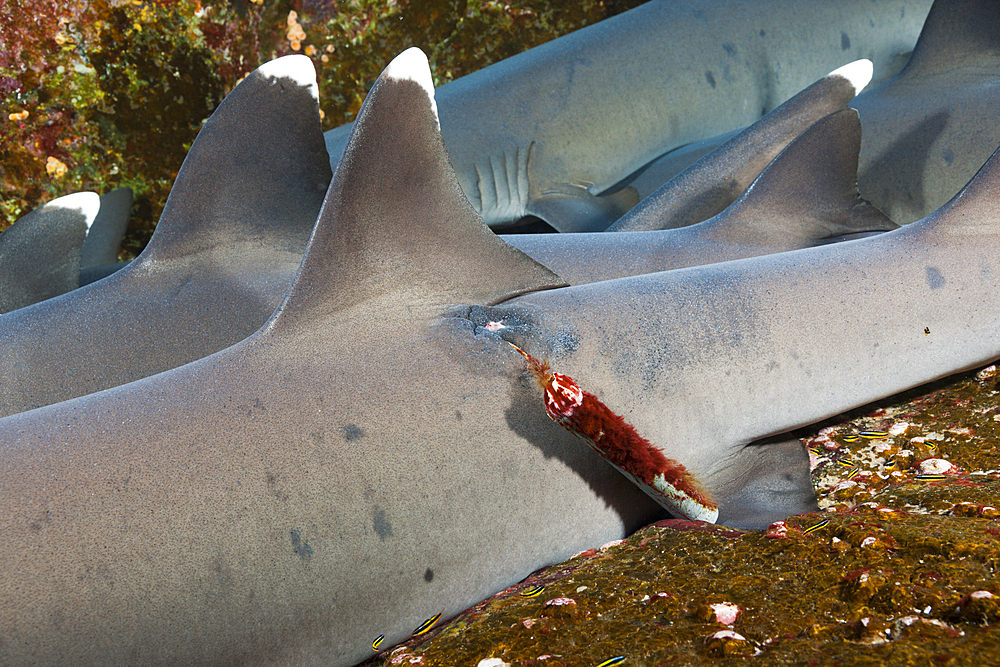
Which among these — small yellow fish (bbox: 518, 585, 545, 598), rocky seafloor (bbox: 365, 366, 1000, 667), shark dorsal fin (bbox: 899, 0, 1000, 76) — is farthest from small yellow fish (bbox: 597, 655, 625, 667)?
shark dorsal fin (bbox: 899, 0, 1000, 76)

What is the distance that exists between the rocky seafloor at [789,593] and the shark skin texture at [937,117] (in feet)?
4.77

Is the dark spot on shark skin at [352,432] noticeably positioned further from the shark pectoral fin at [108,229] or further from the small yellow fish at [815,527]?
the shark pectoral fin at [108,229]

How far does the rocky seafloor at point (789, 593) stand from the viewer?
2.76 feet

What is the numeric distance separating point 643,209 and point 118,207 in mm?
2267

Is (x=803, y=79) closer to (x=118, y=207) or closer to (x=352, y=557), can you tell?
(x=118, y=207)

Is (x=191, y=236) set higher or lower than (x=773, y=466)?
higher

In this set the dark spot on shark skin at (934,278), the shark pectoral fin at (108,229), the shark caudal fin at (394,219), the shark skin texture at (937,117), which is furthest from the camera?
the shark pectoral fin at (108,229)

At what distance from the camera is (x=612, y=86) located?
3480 mm

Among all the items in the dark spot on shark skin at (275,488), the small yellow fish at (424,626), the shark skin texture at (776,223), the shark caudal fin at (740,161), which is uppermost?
the shark caudal fin at (740,161)

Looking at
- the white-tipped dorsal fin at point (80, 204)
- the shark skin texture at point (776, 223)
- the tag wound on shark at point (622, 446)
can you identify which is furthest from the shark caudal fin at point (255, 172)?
the tag wound on shark at point (622, 446)

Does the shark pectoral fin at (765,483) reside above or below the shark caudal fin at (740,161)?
below

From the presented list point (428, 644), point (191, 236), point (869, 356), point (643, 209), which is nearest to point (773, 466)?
point (869, 356)

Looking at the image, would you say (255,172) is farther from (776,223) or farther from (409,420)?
(776,223)

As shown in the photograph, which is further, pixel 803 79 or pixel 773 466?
pixel 803 79
